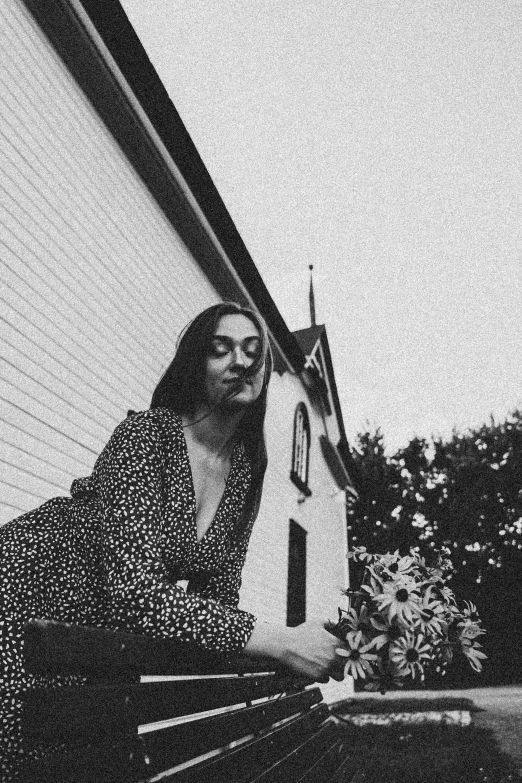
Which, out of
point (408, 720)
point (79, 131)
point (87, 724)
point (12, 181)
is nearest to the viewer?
point (87, 724)

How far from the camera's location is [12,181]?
4551 mm

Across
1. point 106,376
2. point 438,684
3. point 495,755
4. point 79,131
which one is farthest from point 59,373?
point 438,684

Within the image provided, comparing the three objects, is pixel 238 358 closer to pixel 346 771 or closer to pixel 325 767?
pixel 325 767

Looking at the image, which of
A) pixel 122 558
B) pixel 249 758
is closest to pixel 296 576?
pixel 249 758

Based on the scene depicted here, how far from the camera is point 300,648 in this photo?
147 centimetres

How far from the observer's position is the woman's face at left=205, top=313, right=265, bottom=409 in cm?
197

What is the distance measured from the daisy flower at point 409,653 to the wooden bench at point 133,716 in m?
0.40

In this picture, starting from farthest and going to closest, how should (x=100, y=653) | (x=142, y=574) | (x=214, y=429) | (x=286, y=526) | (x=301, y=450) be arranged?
(x=301, y=450)
(x=286, y=526)
(x=214, y=429)
(x=142, y=574)
(x=100, y=653)

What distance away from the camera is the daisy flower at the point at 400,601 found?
1.67 metres

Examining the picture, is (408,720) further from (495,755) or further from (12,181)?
(12,181)

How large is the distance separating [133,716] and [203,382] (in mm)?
1092

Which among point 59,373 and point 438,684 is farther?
point 438,684

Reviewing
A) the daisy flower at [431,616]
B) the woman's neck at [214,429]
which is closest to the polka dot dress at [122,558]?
the woman's neck at [214,429]

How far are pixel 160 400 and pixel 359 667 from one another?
1.01 m
